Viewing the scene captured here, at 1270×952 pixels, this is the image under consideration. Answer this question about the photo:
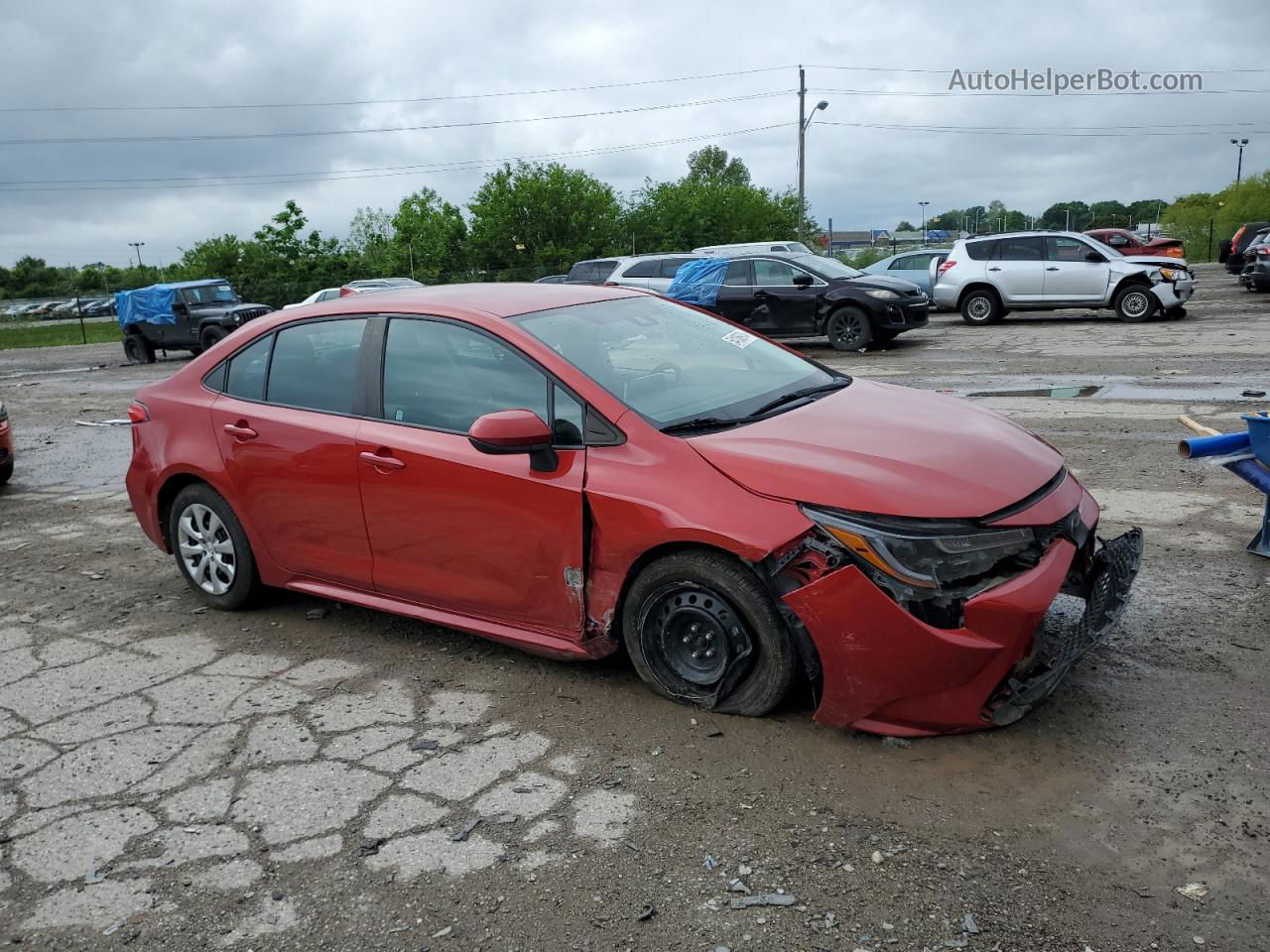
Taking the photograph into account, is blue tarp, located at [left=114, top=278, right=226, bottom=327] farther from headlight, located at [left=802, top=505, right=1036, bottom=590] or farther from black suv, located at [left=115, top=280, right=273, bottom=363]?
headlight, located at [left=802, top=505, right=1036, bottom=590]

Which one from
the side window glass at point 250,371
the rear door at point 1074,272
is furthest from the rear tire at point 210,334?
the side window glass at point 250,371

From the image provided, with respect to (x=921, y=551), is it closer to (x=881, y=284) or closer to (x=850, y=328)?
(x=850, y=328)

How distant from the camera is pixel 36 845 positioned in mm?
3254

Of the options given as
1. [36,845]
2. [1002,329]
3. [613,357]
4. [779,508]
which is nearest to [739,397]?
[613,357]

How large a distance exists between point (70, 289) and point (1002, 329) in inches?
2580

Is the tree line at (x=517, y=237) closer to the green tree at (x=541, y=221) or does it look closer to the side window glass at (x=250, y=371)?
the green tree at (x=541, y=221)

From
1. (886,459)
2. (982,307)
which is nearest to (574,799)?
(886,459)

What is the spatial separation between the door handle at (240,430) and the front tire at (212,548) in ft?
1.09

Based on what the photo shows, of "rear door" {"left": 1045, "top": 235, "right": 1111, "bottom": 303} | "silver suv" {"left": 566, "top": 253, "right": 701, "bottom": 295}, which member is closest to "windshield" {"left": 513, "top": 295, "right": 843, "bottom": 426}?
"silver suv" {"left": 566, "top": 253, "right": 701, "bottom": 295}

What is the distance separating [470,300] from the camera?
14.9 feet

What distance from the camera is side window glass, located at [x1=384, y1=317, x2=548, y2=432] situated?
13.6ft

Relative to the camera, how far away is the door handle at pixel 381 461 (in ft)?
14.2

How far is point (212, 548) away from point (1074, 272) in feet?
57.4

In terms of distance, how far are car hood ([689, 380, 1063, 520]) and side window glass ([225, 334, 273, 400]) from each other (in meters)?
2.36
